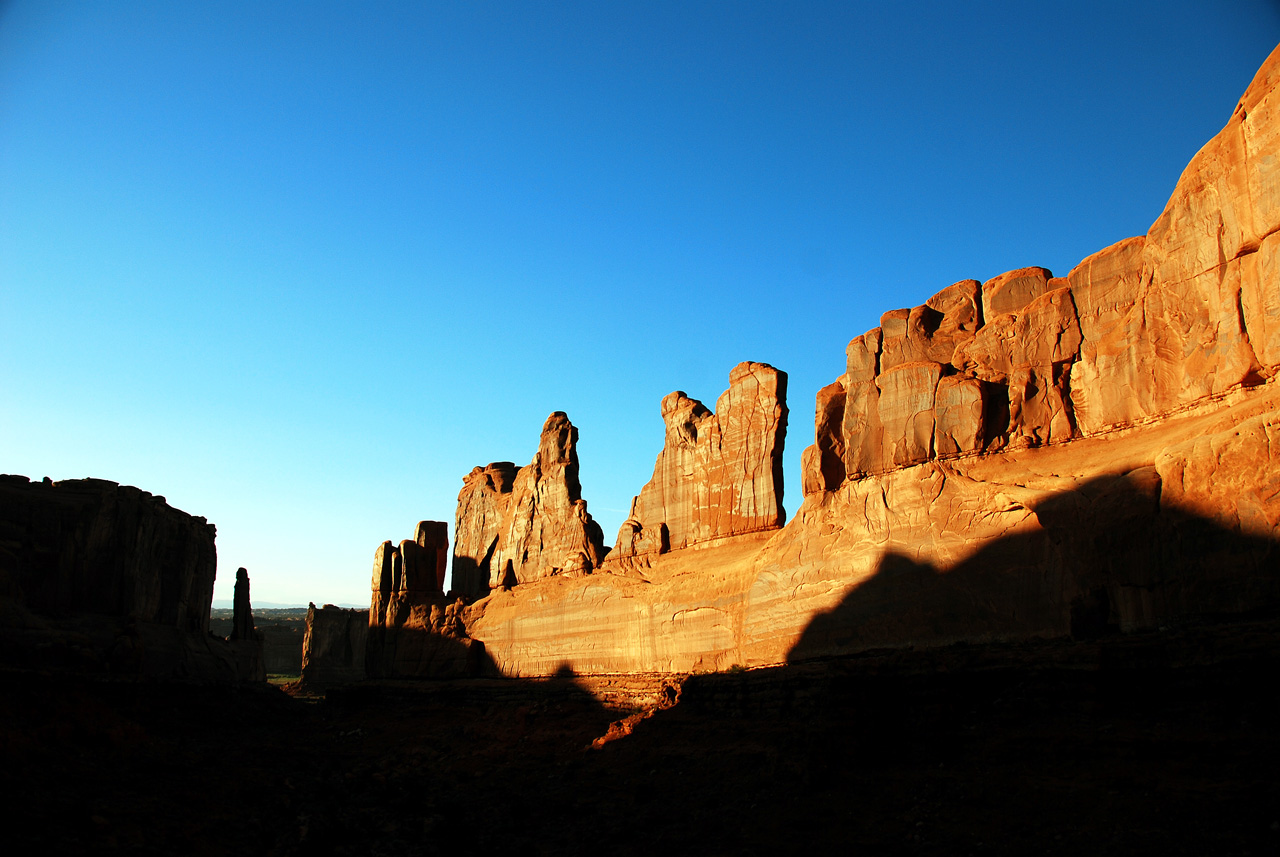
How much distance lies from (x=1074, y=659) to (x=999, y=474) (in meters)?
7.30

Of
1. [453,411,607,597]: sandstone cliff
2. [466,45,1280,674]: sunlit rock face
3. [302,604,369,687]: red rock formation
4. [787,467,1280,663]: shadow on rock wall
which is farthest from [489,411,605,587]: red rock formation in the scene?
[302,604,369,687]: red rock formation

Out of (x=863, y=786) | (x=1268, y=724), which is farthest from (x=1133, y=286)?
(x=863, y=786)

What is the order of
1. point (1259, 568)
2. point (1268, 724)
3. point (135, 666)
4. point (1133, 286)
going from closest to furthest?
1. point (1268, 724)
2. point (1259, 568)
3. point (1133, 286)
4. point (135, 666)

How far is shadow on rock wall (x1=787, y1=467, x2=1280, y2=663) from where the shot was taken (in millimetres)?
16156

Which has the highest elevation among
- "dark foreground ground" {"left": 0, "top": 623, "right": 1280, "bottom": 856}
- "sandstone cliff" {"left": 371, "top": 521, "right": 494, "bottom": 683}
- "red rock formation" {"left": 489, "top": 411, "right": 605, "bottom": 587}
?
"red rock formation" {"left": 489, "top": 411, "right": 605, "bottom": 587}

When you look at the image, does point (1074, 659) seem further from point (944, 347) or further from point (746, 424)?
point (746, 424)

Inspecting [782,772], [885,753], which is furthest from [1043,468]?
[782,772]

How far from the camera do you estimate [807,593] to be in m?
25.2

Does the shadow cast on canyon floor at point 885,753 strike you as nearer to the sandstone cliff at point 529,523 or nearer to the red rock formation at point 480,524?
the sandstone cliff at point 529,523

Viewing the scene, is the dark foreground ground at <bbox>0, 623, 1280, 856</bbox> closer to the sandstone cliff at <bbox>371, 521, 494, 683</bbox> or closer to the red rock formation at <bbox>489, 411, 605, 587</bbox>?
the red rock formation at <bbox>489, 411, 605, 587</bbox>

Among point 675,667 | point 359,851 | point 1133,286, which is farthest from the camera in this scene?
point 675,667

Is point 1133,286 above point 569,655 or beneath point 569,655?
above

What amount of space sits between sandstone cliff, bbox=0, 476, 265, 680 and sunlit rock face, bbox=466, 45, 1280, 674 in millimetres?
21329

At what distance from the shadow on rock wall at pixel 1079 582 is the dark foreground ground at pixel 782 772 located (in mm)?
1788
